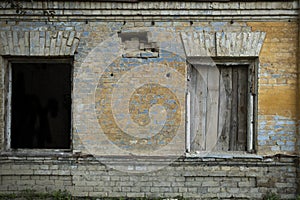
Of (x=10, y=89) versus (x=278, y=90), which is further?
(x=10, y=89)

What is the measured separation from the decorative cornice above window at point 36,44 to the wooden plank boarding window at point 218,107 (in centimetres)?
201

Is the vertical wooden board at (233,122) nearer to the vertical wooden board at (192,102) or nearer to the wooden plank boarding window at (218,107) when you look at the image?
the wooden plank boarding window at (218,107)

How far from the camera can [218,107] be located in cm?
549

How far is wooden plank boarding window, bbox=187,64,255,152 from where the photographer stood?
17.9 ft

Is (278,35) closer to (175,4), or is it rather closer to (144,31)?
(175,4)

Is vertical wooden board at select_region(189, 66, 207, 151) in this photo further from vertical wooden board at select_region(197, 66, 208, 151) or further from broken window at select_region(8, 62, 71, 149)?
broken window at select_region(8, 62, 71, 149)

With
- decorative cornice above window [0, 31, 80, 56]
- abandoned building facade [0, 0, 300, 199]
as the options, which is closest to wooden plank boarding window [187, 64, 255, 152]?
abandoned building facade [0, 0, 300, 199]

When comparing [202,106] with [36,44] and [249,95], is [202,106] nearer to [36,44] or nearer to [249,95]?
[249,95]

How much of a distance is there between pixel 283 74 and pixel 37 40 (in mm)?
3857

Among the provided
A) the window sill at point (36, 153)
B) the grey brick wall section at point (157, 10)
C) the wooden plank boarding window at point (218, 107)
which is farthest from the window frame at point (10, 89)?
the wooden plank boarding window at point (218, 107)

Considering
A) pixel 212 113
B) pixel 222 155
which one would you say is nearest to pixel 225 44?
pixel 212 113

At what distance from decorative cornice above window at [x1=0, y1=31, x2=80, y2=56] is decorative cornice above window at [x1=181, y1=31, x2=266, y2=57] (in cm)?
183

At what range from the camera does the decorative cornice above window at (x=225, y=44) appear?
5195 mm

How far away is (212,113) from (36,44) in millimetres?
3001
